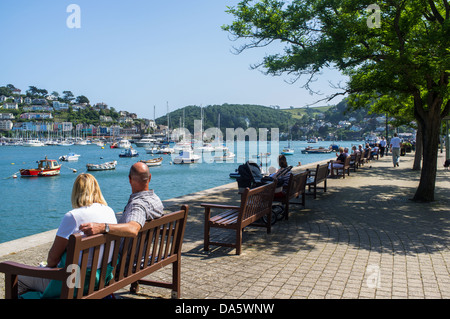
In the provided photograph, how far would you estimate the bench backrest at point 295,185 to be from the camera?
27.8ft

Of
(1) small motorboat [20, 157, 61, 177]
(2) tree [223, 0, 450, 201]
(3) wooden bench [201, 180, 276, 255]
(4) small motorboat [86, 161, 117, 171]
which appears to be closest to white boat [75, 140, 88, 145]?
(4) small motorboat [86, 161, 117, 171]

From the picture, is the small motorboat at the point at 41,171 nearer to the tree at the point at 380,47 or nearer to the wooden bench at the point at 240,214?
the tree at the point at 380,47

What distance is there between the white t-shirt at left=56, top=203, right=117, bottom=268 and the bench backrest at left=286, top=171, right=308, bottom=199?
5.49 metres

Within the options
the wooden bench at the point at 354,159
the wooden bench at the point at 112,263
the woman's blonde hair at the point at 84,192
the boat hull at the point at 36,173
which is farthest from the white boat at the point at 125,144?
the woman's blonde hair at the point at 84,192

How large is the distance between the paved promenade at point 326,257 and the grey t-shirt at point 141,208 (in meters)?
1.08

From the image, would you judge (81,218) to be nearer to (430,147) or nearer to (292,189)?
(292,189)

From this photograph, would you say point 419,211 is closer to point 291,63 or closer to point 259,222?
point 259,222

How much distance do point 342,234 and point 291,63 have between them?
18.5ft

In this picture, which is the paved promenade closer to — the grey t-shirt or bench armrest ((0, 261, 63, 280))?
the grey t-shirt

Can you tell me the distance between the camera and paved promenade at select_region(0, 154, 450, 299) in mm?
4508

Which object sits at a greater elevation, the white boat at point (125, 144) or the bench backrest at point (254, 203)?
the white boat at point (125, 144)

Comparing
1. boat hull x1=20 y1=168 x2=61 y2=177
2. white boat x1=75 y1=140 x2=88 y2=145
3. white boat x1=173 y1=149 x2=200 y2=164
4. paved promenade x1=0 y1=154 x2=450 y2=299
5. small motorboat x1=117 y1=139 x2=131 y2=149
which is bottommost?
boat hull x1=20 y1=168 x2=61 y2=177

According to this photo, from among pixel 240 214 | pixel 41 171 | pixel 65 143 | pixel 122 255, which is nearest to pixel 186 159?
pixel 41 171

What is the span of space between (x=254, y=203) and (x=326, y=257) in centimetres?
140
